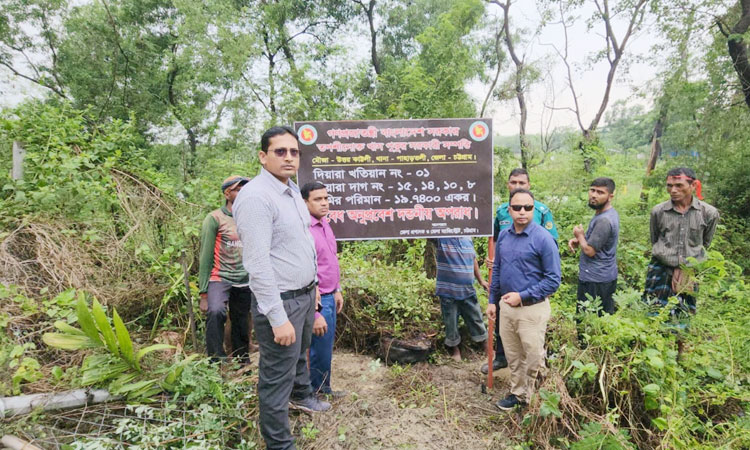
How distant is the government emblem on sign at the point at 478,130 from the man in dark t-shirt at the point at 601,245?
1.13 metres

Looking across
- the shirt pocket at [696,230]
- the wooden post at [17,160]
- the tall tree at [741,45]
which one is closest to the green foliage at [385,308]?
the shirt pocket at [696,230]

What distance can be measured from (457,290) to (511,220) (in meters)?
0.87

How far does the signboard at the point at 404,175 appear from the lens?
150 inches

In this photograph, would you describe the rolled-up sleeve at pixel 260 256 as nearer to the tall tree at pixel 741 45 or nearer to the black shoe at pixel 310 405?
the black shoe at pixel 310 405

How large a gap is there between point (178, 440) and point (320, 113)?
252 inches

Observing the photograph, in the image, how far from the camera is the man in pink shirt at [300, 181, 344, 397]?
3012 millimetres

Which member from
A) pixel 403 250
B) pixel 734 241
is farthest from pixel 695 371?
pixel 734 241

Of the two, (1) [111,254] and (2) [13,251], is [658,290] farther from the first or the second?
(2) [13,251]

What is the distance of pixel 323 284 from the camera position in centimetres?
302

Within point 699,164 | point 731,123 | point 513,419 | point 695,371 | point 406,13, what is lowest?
point 513,419

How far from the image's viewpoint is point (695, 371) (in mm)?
2518

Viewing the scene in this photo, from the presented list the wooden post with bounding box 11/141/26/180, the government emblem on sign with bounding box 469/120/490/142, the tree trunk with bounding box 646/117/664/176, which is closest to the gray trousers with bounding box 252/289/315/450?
the government emblem on sign with bounding box 469/120/490/142

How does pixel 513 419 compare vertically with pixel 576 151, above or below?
below

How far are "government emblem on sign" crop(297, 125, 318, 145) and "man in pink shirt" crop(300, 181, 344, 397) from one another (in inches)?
34.3
